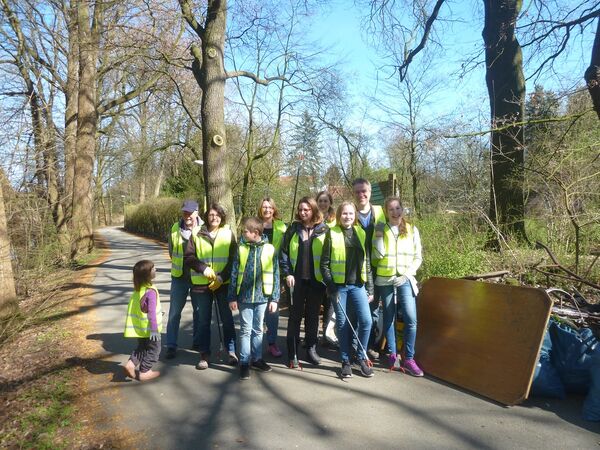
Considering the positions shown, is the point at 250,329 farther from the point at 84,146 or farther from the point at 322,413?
the point at 84,146

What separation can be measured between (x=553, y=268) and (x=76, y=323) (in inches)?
267

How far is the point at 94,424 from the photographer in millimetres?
3777

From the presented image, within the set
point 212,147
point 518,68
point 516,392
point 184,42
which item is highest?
point 184,42

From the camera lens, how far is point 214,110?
8320mm

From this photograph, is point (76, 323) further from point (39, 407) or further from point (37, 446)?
point (37, 446)

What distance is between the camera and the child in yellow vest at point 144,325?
4.65 metres

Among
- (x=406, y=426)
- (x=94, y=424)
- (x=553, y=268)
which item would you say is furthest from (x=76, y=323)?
(x=553, y=268)

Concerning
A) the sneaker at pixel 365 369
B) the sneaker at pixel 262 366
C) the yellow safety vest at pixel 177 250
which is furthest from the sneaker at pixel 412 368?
the yellow safety vest at pixel 177 250

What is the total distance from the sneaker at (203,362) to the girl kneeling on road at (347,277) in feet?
4.82

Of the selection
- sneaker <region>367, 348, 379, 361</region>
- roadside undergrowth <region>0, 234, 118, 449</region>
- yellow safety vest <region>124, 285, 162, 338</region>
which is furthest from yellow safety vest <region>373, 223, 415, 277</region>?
roadside undergrowth <region>0, 234, 118, 449</region>

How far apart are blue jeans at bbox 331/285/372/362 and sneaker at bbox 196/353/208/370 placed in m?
1.46

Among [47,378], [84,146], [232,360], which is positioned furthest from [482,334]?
[84,146]

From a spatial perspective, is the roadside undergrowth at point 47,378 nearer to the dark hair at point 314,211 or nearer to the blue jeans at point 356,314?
the blue jeans at point 356,314

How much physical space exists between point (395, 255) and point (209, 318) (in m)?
2.14
